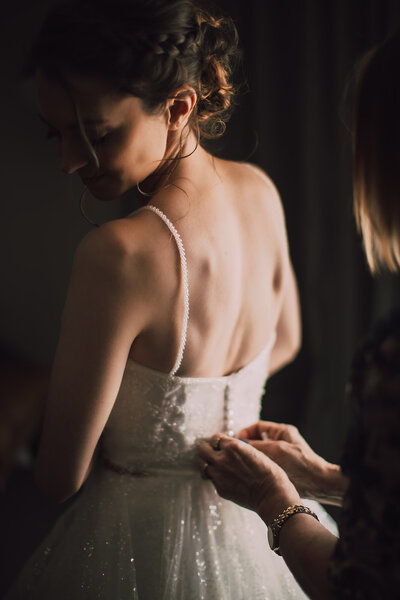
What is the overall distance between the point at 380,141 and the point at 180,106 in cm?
42

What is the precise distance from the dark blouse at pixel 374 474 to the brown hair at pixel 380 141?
5.4 inches

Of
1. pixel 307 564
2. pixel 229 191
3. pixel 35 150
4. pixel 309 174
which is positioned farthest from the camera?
pixel 35 150

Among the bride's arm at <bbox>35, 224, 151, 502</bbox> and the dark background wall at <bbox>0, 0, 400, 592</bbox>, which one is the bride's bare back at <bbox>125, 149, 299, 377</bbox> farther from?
the dark background wall at <bbox>0, 0, 400, 592</bbox>

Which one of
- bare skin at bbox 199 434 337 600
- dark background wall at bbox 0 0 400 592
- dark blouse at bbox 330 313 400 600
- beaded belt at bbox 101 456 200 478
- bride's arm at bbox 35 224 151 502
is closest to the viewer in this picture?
dark blouse at bbox 330 313 400 600

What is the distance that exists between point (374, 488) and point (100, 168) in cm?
69

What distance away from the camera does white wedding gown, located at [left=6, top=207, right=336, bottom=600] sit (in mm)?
1049

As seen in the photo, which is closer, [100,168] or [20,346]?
[100,168]

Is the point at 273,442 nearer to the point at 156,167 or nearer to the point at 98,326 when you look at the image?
the point at 98,326

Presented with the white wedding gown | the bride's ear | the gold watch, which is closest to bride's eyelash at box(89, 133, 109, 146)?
the bride's ear

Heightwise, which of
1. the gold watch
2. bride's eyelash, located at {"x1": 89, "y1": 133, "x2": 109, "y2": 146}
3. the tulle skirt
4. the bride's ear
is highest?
the bride's ear

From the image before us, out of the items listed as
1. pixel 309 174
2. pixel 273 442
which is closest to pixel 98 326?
pixel 273 442

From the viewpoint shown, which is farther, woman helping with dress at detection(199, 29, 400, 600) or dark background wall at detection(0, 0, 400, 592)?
dark background wall at detection(0, 0, 400, 592)

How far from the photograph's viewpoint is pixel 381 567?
66 cm

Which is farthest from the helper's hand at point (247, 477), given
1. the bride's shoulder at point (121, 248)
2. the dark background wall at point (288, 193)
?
the dark background wall at point (288, 193)
